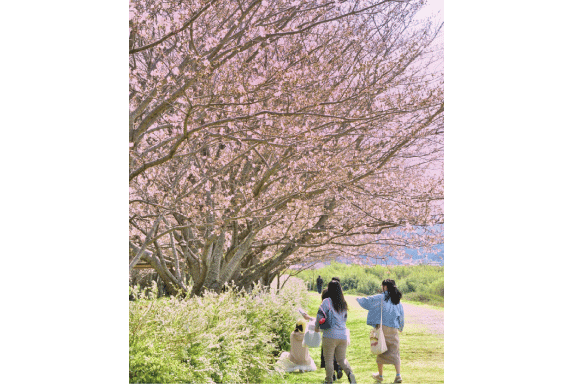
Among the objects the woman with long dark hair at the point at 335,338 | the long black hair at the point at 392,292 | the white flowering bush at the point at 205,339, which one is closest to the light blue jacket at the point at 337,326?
the woman with long dark hair at the point at 335,338

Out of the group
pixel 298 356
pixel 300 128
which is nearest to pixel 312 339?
pixel 298 356

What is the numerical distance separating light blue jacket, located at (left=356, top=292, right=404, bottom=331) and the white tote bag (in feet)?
0.28

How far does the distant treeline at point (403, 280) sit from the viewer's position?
13.8ft

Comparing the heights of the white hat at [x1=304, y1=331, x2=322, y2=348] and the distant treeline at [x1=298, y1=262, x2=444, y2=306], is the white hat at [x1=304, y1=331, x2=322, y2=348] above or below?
below

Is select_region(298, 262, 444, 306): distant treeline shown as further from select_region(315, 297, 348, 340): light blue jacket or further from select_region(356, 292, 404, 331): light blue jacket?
select_region(315, 297, 348, 340): light blue jacket

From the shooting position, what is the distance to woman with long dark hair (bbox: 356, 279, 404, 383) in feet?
13.6

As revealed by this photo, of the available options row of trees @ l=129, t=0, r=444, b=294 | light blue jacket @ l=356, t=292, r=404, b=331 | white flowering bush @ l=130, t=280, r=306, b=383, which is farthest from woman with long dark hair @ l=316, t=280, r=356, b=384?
row of trees @ l=129, t=0, r=444, b=294

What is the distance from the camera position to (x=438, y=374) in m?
4.14

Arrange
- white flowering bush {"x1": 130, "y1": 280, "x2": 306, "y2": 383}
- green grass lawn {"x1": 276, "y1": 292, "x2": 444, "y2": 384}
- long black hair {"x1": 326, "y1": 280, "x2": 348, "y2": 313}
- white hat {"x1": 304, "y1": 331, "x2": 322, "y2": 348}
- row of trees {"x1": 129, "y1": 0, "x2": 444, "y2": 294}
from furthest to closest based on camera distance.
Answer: white hat {"x1": 304, "y1": 331, "x2": 322, "y2": 348} < green grass lawn {"x1": 276, "y1": 292, "x2": 444, "y2": 384} < long black hair {"x1": 326, "y1": 280, "x2": 348, "y2": 313} < row of trees {"x1": 129, "y1": 0, "x2": 444, "y2": 294} < white flowering bush {"x1": 130, "y1": 280, "x2": 306, "y2": 383}

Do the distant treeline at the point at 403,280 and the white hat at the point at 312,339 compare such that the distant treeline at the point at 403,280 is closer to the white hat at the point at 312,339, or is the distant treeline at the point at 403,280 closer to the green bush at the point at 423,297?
the green bush at the point at 423,297

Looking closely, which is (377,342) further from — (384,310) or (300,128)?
(300,128)

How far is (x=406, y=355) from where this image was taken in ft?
13.6
